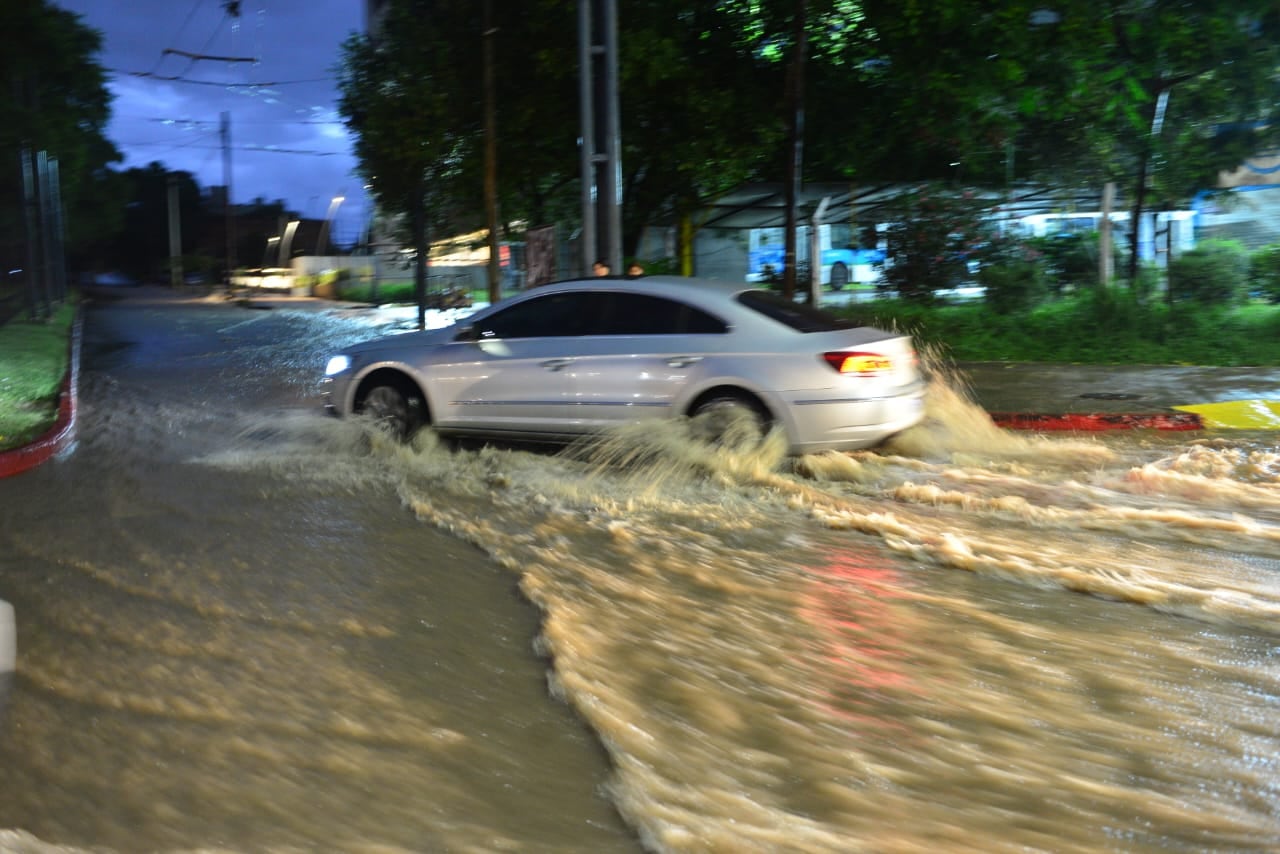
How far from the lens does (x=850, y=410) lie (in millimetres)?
8945

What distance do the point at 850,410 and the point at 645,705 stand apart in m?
4.71

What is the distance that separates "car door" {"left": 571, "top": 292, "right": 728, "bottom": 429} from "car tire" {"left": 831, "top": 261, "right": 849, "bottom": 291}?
60.2 feet

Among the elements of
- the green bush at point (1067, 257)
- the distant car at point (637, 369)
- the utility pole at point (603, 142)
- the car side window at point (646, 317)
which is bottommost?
the distant car at point (637, 369)

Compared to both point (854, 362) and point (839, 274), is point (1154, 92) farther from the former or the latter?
point (854, 362)

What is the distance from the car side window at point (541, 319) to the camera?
33.1 ft

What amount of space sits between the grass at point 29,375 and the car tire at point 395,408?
298 centimetres

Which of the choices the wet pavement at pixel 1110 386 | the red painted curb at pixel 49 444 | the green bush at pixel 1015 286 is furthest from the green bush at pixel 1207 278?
the red painted curb at pixel 49 444

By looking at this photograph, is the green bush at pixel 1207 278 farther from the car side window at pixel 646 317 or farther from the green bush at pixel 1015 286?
the car side window at pixel 646 317

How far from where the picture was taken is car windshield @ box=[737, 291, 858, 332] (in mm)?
9359

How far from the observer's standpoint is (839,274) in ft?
94.2

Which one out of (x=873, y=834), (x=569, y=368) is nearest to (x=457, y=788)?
(x=873, y=834)

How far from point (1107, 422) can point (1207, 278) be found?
9.12 m

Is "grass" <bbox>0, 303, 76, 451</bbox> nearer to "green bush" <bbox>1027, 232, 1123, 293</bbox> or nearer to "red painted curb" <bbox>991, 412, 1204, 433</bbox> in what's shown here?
"red painted curb" <bbox>991, 412, 1204, 433</bbox>

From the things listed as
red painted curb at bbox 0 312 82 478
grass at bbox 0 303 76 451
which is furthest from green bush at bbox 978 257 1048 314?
grass at bbox 0 303 76 451
